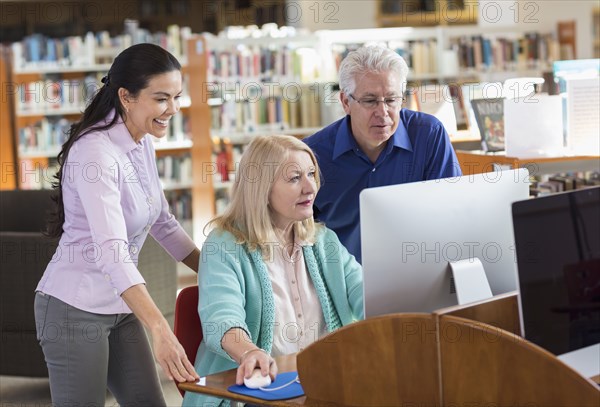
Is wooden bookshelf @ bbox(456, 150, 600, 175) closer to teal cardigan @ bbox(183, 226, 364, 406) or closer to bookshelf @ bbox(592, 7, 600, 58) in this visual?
teal cardigan @ bbox(183, 226, 364, 406)

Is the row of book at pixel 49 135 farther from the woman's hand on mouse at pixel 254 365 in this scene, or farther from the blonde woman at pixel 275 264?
the woman's hand on mouse at pixel 254 365

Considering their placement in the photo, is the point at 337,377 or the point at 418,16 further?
the point at 418,16

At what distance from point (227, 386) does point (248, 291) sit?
41 centimetres

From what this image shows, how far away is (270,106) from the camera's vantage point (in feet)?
24.0

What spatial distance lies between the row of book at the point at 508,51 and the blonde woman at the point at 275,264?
6.04 meters

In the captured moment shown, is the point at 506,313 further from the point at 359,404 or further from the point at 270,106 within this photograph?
the point at 270,106

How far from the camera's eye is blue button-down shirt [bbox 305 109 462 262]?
288 cm

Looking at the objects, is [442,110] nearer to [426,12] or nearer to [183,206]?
[183,206]

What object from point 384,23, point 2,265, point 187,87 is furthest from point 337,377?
point 384,23

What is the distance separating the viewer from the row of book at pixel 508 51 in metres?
8.18

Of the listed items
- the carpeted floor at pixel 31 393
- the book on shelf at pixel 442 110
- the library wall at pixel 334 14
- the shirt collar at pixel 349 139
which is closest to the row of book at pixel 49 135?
the library wall at pixel 334 14

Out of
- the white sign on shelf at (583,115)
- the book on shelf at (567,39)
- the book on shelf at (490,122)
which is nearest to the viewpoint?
the white sign on shelf at (583,115)

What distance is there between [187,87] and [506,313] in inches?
233

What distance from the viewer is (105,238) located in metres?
2.10
